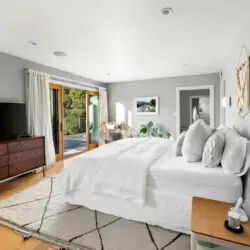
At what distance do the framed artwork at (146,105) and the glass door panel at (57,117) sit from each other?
8.86ft

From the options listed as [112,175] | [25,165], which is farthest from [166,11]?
[25,165]

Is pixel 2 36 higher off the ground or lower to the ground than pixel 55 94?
higher

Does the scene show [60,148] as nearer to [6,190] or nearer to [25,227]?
[6,190]

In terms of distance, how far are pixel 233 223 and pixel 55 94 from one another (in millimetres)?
4738

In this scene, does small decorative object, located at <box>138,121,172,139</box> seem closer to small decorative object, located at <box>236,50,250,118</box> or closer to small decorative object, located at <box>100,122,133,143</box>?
small decorative object, located at <box>100,122,133,143</box>

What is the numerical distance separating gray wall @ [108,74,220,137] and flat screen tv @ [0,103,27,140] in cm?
372

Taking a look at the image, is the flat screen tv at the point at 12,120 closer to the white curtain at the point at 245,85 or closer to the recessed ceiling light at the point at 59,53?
the recessed ceiling light at the point at 59,53

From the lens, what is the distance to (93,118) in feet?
21.6

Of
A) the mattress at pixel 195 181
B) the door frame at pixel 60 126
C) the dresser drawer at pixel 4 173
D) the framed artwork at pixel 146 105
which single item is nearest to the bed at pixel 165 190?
the mattress at pixel 195 181

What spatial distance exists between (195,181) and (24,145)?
2.99m

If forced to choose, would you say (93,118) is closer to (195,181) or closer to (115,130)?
(115,130)

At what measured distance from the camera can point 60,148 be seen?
514 centimetres

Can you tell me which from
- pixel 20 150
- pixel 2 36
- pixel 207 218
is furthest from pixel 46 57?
pixel 207 218

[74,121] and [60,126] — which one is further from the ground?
[74,121]
